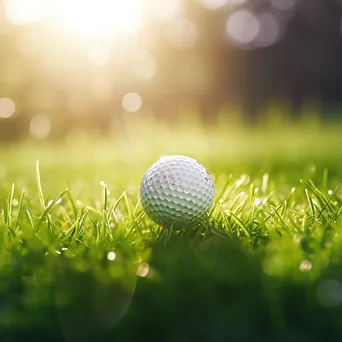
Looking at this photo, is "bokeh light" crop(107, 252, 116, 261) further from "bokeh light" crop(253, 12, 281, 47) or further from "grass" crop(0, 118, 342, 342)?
"bokeh light" crop(253, 12, 281, 47)

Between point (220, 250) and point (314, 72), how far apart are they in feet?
72.8

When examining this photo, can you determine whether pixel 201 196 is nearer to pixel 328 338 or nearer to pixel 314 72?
pixel 328 338

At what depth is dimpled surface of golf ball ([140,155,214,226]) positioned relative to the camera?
2.21m

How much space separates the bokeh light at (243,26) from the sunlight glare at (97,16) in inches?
256

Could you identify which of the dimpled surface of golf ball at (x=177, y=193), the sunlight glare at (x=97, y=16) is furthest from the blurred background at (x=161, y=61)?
the dimpled surface of golf ball at (x=177, y=193)

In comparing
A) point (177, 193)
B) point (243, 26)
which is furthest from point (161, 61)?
point (177, 193)

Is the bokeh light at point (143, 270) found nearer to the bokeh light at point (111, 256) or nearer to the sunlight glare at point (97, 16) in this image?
the bokeh light at point (111, 256)

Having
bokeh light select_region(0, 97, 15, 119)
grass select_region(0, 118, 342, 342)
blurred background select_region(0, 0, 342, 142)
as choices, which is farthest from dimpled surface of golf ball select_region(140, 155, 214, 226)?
bokeh light select_region(0, 97, 15, 119)

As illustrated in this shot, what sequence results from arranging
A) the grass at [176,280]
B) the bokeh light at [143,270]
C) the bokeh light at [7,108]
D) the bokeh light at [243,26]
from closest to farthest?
the grass at [176,280]
the bokeh light at [143,270]
the bokeh light at [7,108]
the bokeh light at [243,26]

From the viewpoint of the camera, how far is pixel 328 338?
135cm

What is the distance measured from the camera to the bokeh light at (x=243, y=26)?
22.8m

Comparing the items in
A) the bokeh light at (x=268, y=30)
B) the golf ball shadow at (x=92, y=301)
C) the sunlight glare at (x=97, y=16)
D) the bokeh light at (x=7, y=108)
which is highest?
the sunlight glare at (x=97, y=16)

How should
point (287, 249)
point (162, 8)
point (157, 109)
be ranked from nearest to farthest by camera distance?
point (287, 249)
point (157, 109)
point (162, 8)

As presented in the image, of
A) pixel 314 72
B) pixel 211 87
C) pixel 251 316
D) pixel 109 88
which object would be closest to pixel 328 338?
pixel 251 316
